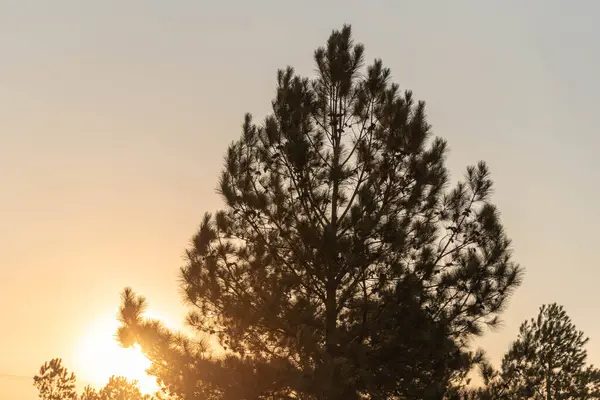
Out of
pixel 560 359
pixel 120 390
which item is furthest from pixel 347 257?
pixel 120 390

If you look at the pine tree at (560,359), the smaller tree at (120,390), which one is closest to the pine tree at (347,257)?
the pine tree at (560,359)

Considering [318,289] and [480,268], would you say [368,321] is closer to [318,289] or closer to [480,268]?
[318,289]

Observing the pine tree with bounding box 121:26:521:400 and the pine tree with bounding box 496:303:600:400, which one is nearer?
the pine tree with bounding box 121:26:521:400

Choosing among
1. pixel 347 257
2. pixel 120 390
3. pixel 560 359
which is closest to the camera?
pixel 347 257

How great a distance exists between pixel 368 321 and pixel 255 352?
237 centimetres

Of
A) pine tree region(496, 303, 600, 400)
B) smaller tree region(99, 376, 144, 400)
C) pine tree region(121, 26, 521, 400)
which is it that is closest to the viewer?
pine tree region(121, 26, 521, 400)

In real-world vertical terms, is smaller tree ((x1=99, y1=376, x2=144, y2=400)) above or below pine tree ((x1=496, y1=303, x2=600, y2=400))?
above

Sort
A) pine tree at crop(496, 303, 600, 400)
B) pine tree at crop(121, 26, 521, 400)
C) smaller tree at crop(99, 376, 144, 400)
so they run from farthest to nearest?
smaller tree at crop(99, 376, 144, 400), pine tree at crop(496, 303, 600, 400), pine tree at crop(121, 26, 521, 400)

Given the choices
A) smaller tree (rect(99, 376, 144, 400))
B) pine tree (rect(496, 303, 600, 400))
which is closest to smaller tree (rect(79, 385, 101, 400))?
smaller tree (rect(99, 376, 144, 400))

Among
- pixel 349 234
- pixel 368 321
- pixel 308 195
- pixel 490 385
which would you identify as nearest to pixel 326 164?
pixel 308 195

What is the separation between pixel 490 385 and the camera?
1092cm

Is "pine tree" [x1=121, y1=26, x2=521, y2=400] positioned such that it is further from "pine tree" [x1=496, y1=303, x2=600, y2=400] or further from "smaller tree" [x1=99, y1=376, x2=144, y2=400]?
"smaller tree" [x1=99, y1=376, x2=144, y2=400]

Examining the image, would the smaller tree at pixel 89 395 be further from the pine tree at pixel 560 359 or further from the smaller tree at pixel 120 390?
the pine tree at pixel 560 359

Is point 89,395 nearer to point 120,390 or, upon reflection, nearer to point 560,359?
point 120,390
